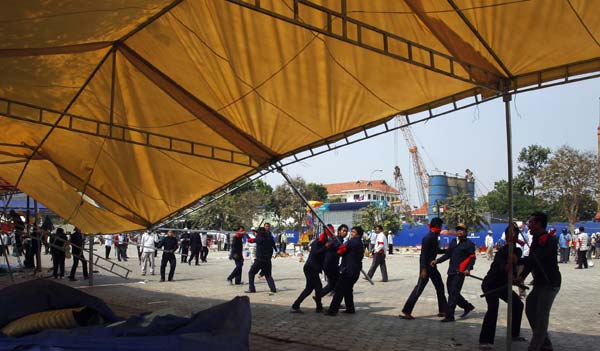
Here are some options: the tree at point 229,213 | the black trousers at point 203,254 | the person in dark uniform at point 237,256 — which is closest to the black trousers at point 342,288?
the person in dark uniform at point 237,256

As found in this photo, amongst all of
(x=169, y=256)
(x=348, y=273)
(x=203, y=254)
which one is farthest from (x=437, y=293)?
(x=203, y=254)

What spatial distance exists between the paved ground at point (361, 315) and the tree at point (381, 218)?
39612mm

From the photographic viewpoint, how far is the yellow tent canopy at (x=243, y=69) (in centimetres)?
665

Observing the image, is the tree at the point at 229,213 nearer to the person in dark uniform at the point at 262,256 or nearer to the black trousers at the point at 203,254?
the black trousers at the point at 203,254

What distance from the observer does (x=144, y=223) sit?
1555 cm

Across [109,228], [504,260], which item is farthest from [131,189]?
[504,260]

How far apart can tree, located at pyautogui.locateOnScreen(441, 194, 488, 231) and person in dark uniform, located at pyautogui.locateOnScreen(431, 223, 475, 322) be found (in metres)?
49.5

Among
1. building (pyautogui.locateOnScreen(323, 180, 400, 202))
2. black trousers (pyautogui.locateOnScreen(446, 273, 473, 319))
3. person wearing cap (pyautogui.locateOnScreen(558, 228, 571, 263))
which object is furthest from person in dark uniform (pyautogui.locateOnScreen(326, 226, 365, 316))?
building (pyautogui.locateOnScreen(323, 180, 400, 202))

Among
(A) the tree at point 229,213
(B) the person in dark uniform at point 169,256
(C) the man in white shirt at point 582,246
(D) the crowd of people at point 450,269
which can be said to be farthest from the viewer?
(A) the tree at point 229,213

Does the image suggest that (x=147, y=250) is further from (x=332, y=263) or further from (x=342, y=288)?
(x=342, y=288)

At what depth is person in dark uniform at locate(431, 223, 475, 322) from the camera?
10.2 metres

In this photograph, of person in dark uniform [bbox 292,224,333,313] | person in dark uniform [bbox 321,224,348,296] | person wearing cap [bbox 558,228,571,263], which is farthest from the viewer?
person wearing cap [bbox 558,228,571,263]

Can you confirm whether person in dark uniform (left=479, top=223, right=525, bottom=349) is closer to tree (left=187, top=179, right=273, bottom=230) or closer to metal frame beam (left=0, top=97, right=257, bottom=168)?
metal frame beam (left=0, top=97, right=257, bottom=168)

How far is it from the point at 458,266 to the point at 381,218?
163 feet
